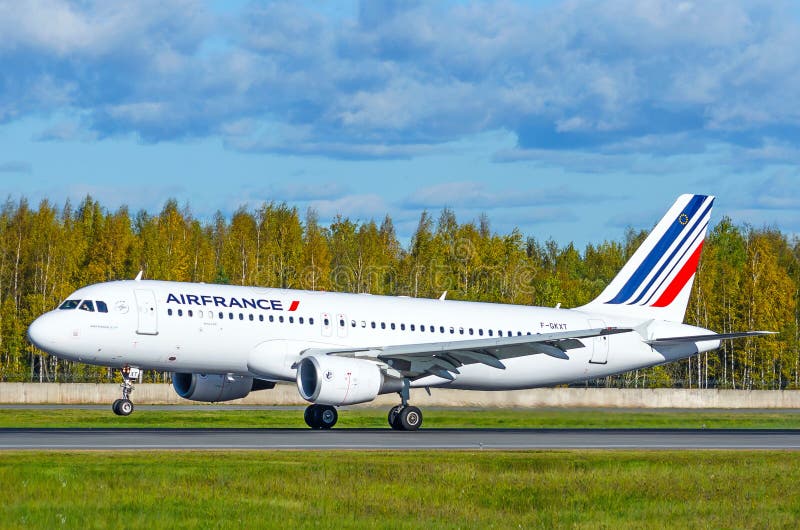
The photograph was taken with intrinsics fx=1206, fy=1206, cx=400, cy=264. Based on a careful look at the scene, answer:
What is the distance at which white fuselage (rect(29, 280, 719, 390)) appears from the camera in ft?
124

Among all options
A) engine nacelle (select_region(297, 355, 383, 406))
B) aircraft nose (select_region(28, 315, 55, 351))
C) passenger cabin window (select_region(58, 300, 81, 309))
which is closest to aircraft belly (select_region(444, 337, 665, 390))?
engine nacelle (select_region(297, 355, 383, 406))

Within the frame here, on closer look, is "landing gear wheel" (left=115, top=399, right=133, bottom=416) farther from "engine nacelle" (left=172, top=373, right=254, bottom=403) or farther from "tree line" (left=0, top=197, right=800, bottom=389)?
"tree line" (left=0, top=197, right=800, bottom=389)

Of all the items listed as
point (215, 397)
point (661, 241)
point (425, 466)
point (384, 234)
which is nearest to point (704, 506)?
point (425, 466)

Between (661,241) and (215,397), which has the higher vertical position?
(661,241)

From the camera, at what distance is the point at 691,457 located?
28.7 metres

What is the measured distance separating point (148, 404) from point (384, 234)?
76.2 metres

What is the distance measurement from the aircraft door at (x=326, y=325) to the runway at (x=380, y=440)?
348 centimetres

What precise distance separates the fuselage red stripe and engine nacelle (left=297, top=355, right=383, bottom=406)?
16957 millimetres

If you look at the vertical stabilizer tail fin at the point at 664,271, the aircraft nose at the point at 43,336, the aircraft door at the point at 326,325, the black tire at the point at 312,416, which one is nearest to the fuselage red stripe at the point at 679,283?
the vertical stabilizer tail fin at the point at 664,271

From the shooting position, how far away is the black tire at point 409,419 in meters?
40.0

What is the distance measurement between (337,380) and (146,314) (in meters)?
→ 6.49

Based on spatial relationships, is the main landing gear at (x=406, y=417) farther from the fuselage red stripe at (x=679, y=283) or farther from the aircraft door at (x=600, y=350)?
the fuselage red stripe at (x=679, y=283)

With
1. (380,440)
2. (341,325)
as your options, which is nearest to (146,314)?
(341,325)

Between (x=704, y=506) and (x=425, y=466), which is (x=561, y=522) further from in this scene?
(x=425, y=466)
